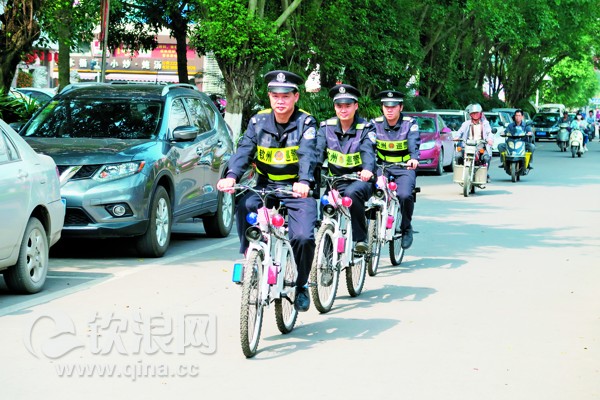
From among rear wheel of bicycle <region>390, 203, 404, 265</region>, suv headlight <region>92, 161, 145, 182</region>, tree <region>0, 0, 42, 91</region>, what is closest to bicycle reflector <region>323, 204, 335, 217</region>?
rear wheel of bicycle <region>390, 203, 404, 265</region>

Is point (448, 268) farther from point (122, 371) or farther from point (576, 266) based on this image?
point (122, 371)

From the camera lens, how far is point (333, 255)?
31.6 ft

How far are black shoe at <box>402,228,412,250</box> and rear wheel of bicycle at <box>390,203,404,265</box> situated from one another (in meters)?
0.05

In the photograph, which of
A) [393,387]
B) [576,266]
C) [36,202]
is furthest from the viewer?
[576,266]

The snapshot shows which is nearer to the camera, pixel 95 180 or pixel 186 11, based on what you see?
pixel 95 180

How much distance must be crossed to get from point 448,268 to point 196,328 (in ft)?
15.0

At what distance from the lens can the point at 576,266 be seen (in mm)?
13094

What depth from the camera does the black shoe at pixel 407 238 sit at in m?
12.9

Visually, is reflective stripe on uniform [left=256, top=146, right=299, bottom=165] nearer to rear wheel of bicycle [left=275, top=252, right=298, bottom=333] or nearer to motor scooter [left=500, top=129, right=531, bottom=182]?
rear wheel of bicycle [left=275, top=252, right=298, bottom=333]

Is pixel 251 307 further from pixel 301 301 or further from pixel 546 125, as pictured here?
pixel 546 125

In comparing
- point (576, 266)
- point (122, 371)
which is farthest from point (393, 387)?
point (576, 266)

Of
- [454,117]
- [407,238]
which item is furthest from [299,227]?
[454,117]

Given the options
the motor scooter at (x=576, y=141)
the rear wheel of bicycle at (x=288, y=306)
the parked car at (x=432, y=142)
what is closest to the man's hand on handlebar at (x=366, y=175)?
the rear wheel of bicycle at (x=288, y=306)

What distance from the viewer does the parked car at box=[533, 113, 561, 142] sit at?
67688mm
